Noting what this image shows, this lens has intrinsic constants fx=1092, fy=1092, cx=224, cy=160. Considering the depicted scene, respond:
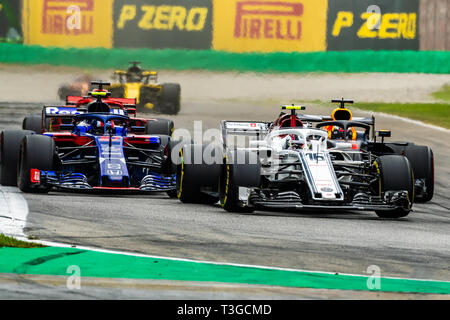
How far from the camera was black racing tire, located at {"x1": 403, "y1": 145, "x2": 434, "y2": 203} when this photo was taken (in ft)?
51.9

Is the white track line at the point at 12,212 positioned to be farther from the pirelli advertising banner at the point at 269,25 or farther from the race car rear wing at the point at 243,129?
the pirelli advertising banner at the point at 269,25

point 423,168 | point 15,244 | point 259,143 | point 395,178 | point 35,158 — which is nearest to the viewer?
point 15,244

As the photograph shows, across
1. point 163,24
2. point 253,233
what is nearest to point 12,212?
point 253,233

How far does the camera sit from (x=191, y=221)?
11.9m

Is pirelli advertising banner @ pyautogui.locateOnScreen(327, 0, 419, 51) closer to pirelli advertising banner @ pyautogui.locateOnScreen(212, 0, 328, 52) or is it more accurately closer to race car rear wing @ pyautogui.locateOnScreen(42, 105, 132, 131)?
pirelli advertising banner @ pyautogui.locateOnScreen(212, 0, 328, 52)

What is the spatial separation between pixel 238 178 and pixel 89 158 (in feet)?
9.26

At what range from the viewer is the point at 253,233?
36.0 ft

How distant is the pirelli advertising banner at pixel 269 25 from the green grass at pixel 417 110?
282 cm

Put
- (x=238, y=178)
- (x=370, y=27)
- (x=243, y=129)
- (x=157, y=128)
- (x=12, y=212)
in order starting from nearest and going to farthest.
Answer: (x=12, y=212), (x=238, y=178), (x=243, y=129), (x=157, y=128), (x=370, y=27)

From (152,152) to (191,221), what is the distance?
12.4 feet

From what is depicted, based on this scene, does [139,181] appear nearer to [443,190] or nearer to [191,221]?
[191,221]

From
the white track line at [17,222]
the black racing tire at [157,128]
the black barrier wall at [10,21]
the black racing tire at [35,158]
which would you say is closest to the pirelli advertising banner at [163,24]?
the black barrier wall at [10,21]

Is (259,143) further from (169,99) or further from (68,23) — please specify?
(68,23)

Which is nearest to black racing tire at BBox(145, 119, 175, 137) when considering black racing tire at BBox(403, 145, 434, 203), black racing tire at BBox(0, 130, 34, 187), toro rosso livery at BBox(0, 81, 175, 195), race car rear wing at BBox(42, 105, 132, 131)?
race car rear wing at BBox(42, 105, 132, 131)
